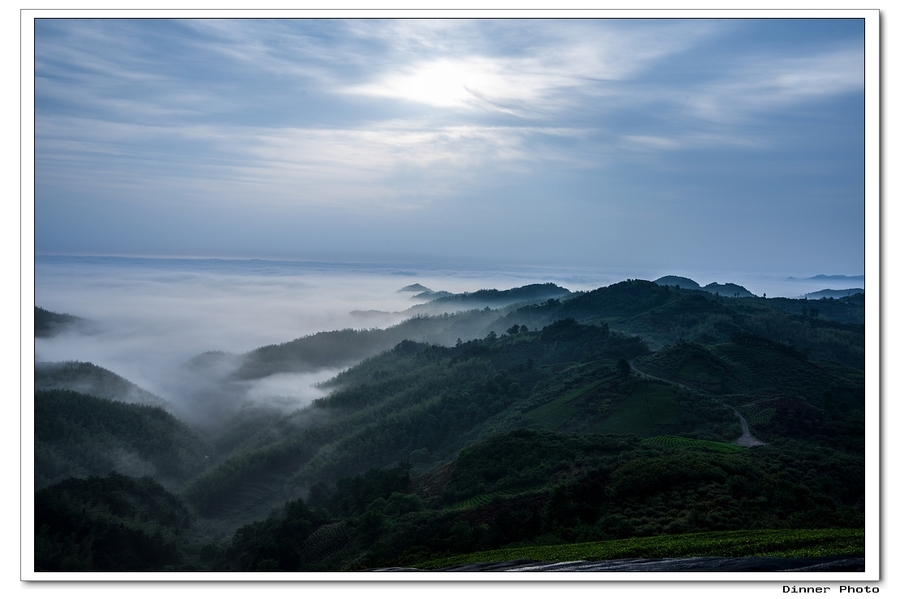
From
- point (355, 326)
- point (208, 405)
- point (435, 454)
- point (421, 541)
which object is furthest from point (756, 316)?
point (208, 405)

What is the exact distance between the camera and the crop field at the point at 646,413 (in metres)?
14.6

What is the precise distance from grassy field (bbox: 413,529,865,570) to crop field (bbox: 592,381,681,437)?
18.7 feet

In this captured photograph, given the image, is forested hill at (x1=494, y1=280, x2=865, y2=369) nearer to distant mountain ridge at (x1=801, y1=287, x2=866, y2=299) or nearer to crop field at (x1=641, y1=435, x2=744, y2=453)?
distant mountain ridge at (x1=801, y1=287, x2=866, y2=299)

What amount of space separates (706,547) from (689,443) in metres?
5.45

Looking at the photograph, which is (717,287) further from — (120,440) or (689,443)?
(120,440)

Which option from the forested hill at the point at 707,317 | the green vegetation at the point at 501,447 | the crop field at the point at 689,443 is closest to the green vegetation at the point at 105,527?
the green vegetation at the point at 501,447

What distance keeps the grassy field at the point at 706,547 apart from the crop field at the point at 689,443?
379cm

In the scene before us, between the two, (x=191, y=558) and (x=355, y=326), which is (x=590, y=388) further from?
(x=191, y=558)

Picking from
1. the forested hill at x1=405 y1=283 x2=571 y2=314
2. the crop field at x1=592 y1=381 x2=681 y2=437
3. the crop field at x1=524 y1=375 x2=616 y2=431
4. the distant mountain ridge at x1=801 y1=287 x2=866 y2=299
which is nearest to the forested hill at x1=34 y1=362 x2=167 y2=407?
the forested hill at x1=405 y1=283 x2=571 y2=314

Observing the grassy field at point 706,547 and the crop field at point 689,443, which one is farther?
the crop field at point 689,443

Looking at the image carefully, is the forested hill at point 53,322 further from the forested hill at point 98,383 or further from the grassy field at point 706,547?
the grassy field at point 706,547

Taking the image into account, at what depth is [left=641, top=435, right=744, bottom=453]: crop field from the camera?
41.1 ft

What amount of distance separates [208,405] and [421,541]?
52.9ft
